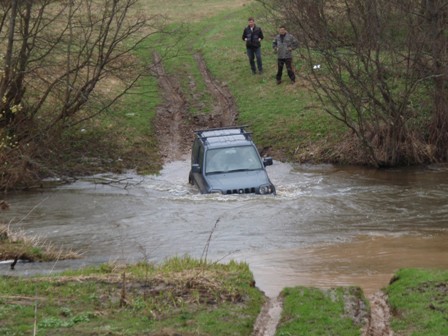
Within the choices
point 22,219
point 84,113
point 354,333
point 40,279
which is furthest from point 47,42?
point 354,333

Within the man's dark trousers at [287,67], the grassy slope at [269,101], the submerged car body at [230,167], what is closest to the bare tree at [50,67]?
the submerged car body at [230,167]

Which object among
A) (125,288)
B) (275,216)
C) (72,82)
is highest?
(72,82)

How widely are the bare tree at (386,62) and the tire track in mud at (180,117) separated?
18.3 ft

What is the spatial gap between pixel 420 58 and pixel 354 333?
57.4ft

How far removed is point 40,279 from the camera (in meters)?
11.8

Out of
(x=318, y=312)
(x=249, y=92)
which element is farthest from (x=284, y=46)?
(x=318, y=312)

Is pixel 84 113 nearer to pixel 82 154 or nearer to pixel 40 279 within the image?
pixel 82 154

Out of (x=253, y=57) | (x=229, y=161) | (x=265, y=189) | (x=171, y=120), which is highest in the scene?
(x=253, y=57)

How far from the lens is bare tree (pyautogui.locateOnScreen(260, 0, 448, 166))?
82.8 ft

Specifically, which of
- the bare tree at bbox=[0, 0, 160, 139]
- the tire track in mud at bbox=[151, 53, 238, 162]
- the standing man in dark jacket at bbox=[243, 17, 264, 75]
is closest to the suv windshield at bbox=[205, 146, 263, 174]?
the bare tree at bbox=[0, 0, 160, 139]

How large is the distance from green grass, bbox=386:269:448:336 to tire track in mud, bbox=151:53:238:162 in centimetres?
1657

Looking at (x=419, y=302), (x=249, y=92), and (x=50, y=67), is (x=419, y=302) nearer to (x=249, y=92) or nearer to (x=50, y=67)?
(x=50, y=67)

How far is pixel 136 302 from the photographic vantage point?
10.5 metres

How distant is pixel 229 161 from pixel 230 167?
16cm
